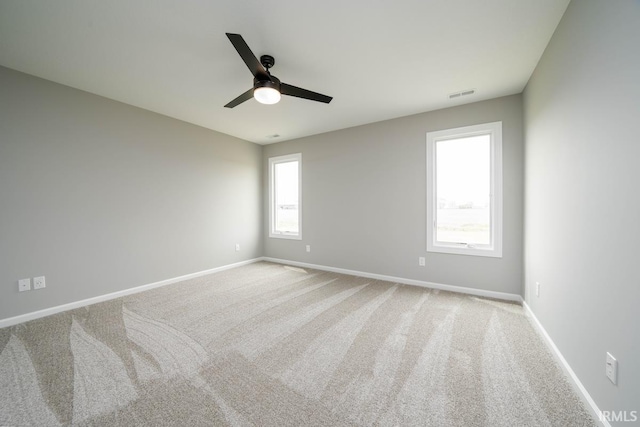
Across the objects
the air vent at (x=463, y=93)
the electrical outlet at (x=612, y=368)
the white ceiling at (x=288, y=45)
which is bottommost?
the electrical outlet at (x=612, y=368)

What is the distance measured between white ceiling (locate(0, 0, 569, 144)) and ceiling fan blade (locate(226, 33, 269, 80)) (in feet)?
1.00

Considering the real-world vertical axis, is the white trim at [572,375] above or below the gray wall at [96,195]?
below

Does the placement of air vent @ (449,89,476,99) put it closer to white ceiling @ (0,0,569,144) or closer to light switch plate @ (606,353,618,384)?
white ceiling @ (0,0,569,144)

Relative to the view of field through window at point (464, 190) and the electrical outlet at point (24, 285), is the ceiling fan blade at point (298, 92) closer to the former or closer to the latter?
the view of field through window at point (464, 190)

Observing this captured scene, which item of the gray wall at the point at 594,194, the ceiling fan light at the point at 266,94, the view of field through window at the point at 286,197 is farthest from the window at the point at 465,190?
the view of field through window at the point at 286,197

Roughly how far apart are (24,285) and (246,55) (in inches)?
132

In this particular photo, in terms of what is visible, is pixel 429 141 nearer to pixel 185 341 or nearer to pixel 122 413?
pixel 185 341

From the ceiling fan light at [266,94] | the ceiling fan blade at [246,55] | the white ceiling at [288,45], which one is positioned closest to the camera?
the ceiling fan blade at [246,55]

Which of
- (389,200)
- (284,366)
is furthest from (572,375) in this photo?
(389,200)

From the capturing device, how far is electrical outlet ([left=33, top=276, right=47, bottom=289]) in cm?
259

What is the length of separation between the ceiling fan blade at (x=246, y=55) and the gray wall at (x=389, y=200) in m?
2.43

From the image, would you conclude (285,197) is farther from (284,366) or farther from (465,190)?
(284,366)

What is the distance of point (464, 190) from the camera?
11.0 feet

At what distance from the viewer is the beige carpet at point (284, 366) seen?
1.37 m
